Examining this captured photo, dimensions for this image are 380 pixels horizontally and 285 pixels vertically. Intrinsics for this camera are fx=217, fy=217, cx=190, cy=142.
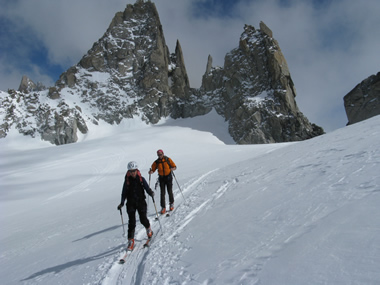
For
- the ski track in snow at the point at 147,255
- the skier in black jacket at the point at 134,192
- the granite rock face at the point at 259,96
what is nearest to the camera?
the ski track in snow at the point at 147,255

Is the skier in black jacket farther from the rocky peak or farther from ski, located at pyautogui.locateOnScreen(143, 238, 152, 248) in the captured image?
the rocky peak

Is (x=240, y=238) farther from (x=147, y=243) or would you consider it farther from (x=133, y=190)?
(x=133, y=190)

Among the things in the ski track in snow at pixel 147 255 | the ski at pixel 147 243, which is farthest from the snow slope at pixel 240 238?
the ski at pixel 147 243

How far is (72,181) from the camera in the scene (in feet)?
62.7

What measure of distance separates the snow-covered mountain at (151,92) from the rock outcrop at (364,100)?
33.9 ft

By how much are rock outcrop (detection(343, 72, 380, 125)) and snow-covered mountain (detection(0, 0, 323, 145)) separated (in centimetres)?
1035

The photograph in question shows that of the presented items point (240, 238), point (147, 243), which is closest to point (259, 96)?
point (147, 243)

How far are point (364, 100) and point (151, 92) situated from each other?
66870 millimetres

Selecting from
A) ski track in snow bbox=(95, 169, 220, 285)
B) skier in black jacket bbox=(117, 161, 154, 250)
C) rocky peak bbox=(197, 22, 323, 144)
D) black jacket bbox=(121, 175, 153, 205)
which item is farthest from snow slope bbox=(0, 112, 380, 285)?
rocky peak bbox=(197, 22, 323, 144)

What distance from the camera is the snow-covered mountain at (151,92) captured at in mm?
63438

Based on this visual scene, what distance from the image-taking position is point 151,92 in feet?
280

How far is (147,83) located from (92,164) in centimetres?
6729

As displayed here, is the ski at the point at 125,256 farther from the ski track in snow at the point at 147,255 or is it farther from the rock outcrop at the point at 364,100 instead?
the rock outcrop at the point at 364,100

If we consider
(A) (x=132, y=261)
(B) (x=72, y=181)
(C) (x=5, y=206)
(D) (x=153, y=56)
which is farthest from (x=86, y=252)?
(D) (x=153, y=56)
